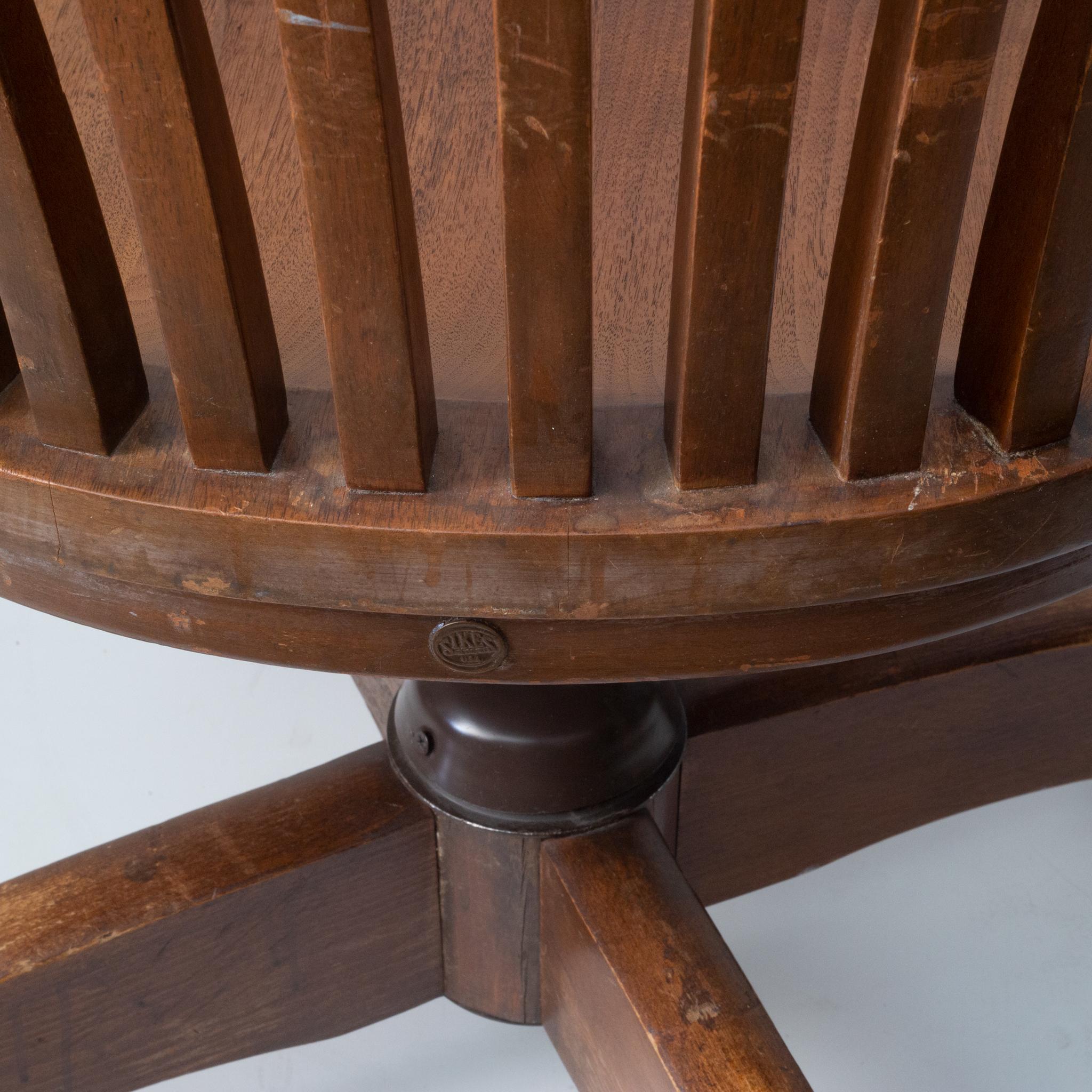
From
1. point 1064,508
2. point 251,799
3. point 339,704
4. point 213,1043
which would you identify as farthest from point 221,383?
point 339,704

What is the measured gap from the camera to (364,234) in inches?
18.1

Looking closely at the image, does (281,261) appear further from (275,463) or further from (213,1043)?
(213,1043)

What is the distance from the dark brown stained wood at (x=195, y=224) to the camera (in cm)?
43

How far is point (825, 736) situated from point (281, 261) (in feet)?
1.92

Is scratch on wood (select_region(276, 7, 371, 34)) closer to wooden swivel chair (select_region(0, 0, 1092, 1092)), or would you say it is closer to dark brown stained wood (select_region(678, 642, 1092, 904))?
wooden swivel chair (select_region(0, 0, 1092, 1092))

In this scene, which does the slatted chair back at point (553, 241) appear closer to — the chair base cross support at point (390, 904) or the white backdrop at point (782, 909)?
the chair base cross support at point (390, 904)

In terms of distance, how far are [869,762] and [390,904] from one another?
0.40 metres

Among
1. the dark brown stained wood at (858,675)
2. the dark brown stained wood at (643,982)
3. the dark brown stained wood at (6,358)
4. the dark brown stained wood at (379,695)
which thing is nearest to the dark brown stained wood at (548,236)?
the dark brown stained wood at (6,358)

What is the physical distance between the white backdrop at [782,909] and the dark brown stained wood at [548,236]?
71cm

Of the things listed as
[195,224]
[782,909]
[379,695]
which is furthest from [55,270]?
[782,909]

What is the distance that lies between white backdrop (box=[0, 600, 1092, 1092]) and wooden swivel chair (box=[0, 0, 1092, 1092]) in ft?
0.76

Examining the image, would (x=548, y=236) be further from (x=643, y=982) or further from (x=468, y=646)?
(x=643, y=982)

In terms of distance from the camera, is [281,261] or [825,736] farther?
[825,736]

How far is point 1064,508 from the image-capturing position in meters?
0.56
